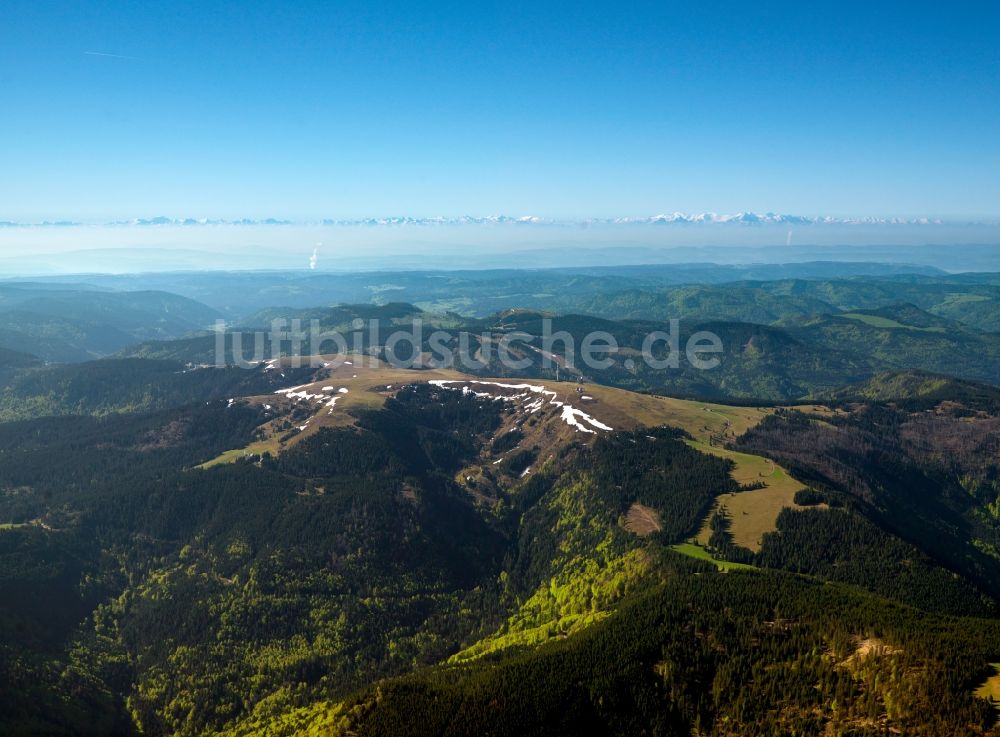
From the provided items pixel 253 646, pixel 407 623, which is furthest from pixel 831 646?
pixel 253 646

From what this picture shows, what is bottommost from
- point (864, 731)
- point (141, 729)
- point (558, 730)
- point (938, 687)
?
point (141, 729)

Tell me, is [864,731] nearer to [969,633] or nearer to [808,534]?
[969,633]

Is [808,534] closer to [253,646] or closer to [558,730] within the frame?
[558,730]

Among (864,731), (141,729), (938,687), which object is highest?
(938,687)

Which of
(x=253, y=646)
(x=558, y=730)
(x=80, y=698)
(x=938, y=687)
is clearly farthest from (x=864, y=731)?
(x=80, y=698)

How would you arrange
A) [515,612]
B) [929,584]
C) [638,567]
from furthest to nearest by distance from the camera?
[515,612], [638,567], [929,584]

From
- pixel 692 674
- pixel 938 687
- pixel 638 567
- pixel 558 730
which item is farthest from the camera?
pixel 638 567

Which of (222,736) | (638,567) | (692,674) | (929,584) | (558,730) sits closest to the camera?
(558,730)

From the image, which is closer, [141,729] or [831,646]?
[831,646]

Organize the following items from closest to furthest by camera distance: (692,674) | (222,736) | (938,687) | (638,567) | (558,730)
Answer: (938,687) < (558,730) < (692,674) < (222,736) < (638,567)

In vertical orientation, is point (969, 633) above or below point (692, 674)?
above
